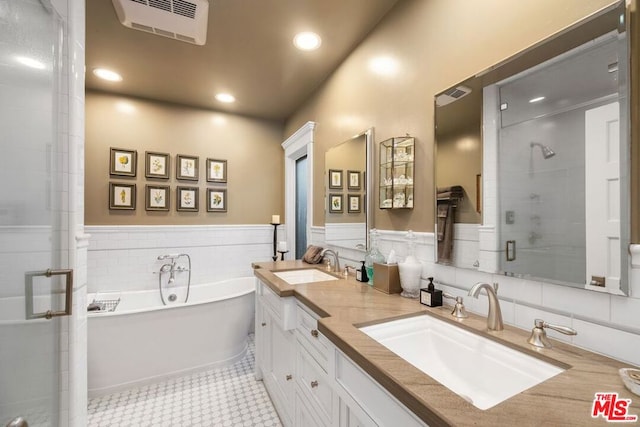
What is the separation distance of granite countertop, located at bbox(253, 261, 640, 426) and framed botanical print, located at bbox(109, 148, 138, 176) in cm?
292

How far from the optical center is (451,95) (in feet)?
4.25

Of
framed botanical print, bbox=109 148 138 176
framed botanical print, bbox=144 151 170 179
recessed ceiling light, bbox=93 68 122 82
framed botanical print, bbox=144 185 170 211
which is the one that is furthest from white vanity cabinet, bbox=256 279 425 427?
recessed ceiling light, bbox=93 68 122 82

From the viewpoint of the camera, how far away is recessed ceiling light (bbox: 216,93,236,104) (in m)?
2.99

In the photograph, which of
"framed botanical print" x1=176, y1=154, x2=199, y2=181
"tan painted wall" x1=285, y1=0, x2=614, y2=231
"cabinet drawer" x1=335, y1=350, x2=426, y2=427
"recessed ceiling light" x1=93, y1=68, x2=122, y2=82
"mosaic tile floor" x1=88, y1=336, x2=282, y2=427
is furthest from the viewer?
"framed botanical print" x1=176, y1=154, x2=199, y2=181

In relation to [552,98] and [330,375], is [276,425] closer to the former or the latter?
[330,375]

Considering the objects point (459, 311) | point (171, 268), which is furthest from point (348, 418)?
point (171, 268)

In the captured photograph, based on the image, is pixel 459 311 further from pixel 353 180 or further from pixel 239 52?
pixel 239 52

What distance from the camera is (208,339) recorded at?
2.51 meters

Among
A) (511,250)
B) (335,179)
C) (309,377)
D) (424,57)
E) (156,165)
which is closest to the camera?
(511,250)

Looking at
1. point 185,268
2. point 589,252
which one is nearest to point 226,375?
point 185,268

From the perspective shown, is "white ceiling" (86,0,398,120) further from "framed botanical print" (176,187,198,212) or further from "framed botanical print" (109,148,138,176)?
"framed botanical print" (176,187,198,212)

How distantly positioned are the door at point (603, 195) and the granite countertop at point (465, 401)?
255 millimetres

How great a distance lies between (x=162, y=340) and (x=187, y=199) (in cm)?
159

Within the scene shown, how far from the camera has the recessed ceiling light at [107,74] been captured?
8.17 ft
